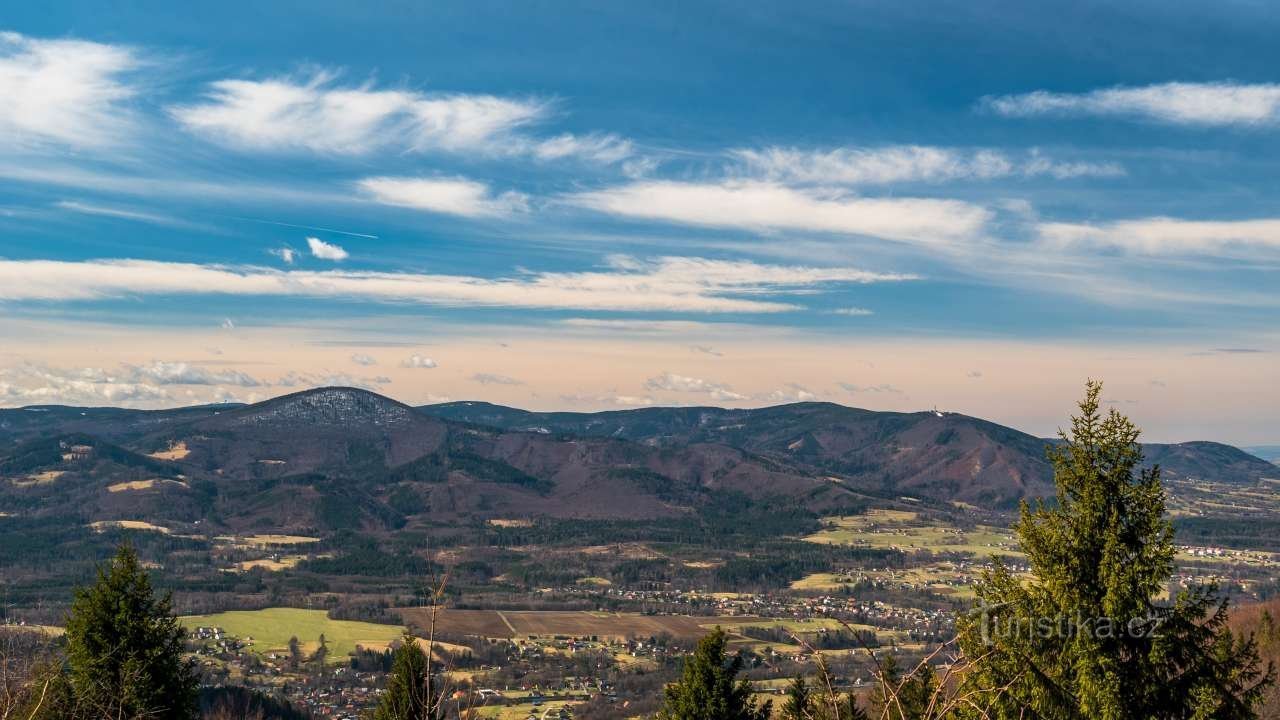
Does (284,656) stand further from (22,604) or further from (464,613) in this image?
(22,604)

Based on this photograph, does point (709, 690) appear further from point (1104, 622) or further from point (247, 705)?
point (247, 705)

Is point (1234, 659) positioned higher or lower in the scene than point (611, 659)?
higher

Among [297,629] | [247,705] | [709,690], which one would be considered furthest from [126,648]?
[297,629]

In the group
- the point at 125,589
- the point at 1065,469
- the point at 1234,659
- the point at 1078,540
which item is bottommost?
the point at 125,589

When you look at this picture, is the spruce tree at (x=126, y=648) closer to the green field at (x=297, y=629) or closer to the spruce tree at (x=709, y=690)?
the spruce tree at (x=709, y=690)

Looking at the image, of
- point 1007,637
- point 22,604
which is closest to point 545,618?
point 22,604

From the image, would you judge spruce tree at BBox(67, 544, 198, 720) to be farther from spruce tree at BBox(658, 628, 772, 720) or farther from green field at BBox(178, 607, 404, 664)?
green field at BBox(178, 607, 404, 664)

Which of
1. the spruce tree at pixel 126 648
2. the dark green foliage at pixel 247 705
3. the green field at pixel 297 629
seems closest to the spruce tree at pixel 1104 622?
the spruce tree at pixel 126 648
